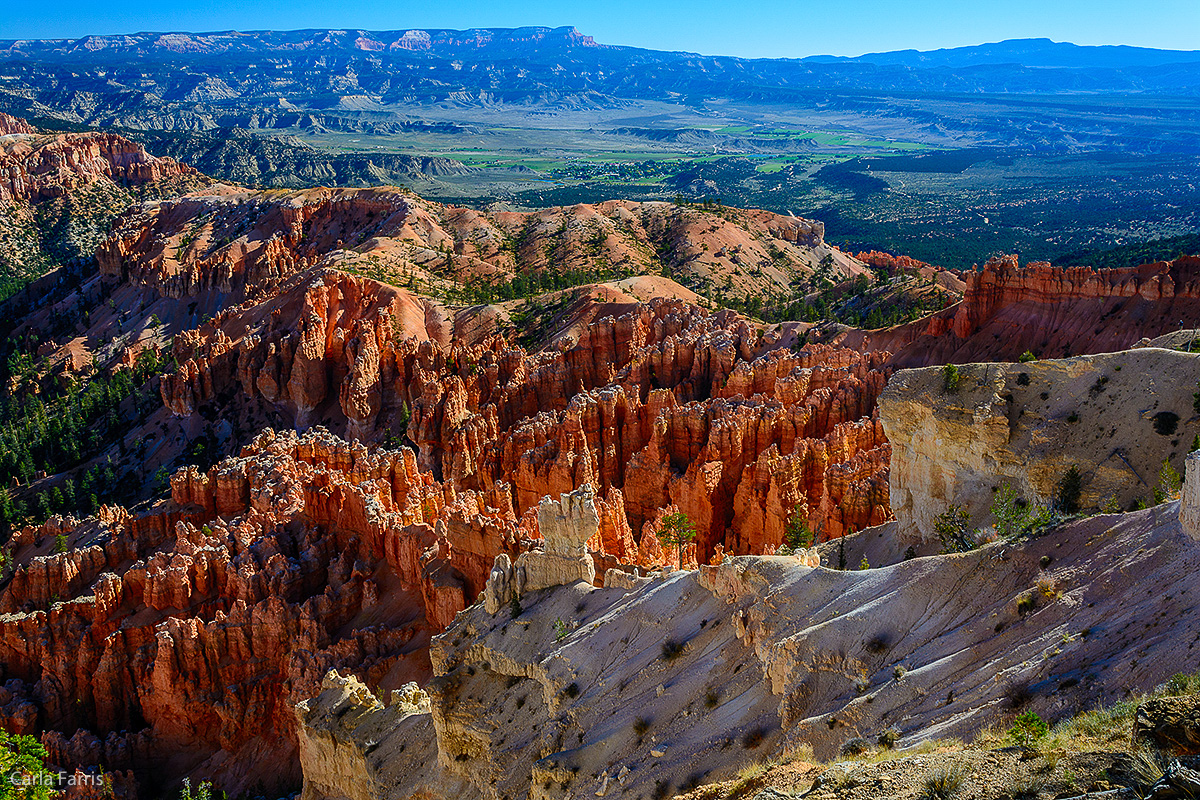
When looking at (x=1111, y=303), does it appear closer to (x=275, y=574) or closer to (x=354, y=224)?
(x=275, y=574)

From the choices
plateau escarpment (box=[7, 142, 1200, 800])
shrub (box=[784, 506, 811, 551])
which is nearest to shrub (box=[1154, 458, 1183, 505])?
plateau escarpment (box=[7, 142, 1200, 800])

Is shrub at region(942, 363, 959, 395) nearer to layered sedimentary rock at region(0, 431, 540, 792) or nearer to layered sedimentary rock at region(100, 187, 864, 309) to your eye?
layered sedimentary rock at region(0, 431, 540, 792)

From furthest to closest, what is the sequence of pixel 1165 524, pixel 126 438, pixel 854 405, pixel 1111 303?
pixel 126 438
pixel 1111 303
pixel 854 405
pixel 1165 524

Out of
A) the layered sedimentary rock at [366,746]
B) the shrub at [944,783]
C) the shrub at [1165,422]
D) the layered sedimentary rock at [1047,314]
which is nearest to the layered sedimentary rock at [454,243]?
the layered sedimentary rock at [1047,314]

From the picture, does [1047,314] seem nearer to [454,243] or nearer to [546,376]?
[546,376]

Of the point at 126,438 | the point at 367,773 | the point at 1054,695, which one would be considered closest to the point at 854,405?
the point at 367,773
